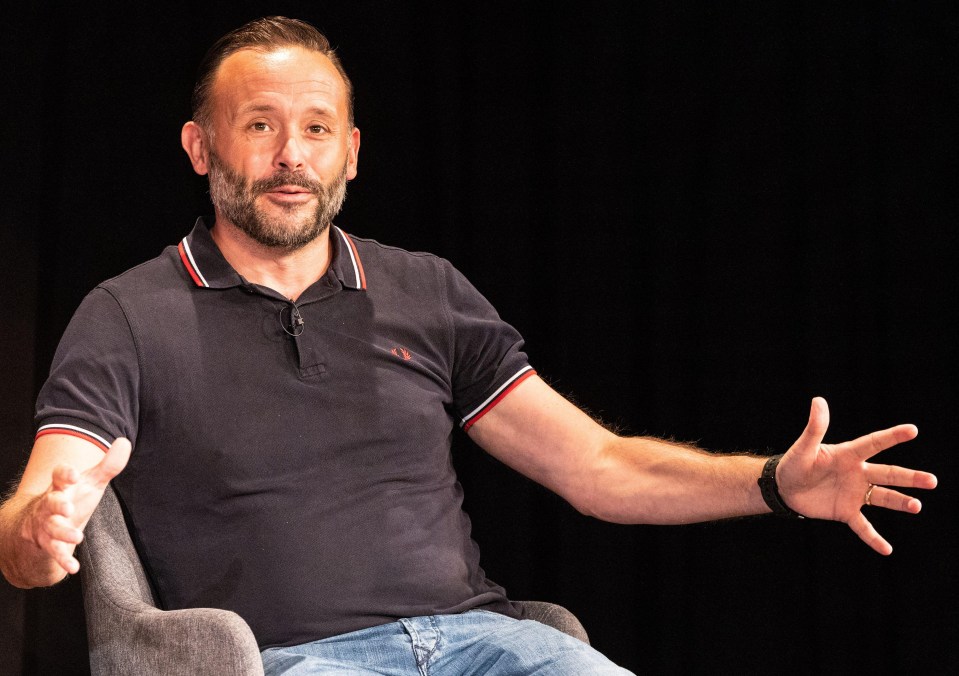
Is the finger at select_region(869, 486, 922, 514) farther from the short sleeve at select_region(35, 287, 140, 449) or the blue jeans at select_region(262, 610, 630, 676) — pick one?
the short sleeve at select_region(35, 287, 140, 449)

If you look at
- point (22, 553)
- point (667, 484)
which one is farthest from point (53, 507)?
point (667, 484)

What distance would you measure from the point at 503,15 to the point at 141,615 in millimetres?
2034

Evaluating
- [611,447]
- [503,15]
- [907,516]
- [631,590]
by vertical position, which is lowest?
[631,590]

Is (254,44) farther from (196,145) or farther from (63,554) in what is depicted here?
(63,554)

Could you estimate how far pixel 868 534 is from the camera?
1.56m

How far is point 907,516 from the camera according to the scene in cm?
267

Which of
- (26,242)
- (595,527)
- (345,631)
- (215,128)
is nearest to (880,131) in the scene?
(595,527)

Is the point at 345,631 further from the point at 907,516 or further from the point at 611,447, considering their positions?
the point at 907,516

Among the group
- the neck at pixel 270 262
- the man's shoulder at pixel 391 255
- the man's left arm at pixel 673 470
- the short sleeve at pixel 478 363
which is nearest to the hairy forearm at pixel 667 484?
the man's left arm at pixel 673 470

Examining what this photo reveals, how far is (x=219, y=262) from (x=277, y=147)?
9.7 inches

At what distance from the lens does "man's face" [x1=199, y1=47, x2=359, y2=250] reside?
190 cm

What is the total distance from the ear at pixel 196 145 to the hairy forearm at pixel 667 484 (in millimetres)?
921

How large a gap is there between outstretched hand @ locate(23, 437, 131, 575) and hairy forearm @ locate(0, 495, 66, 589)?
0.05 meters

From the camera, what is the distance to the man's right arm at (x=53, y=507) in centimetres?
126
